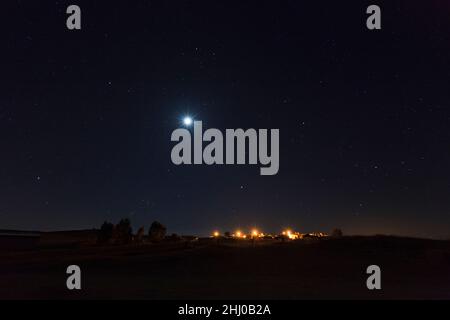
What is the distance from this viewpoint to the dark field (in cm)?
2081

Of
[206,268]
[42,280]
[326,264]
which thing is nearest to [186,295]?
[42,280]

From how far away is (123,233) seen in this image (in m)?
80.9

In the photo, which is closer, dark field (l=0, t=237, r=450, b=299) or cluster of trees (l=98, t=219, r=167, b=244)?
dark field (l=0, t=237, r=450, b=299)

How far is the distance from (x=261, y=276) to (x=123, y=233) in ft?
183

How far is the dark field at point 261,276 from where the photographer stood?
68.3 ft

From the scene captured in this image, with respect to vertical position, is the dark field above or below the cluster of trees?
below

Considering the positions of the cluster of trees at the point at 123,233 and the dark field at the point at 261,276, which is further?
the cluster of trees at the point at 123,233

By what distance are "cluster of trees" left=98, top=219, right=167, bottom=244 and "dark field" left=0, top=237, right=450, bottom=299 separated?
3885 cm

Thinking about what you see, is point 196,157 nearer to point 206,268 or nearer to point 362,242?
point 206,268

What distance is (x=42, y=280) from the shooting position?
2539 cm

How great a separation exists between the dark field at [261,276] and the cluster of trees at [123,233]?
1529 inches

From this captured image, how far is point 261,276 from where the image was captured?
28.1 metres

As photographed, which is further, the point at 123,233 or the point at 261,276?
the point at 123,233
